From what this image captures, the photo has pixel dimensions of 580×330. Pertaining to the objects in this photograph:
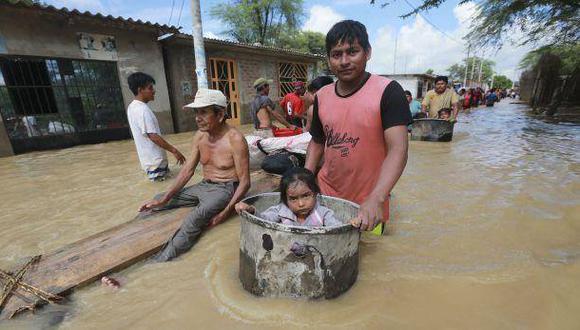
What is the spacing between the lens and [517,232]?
2.92 metres

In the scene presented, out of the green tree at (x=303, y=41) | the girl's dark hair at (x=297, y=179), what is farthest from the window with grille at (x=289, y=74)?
the girl's dark hair at (x=297, y=179)

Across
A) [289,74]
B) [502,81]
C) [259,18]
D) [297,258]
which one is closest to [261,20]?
[259,18]

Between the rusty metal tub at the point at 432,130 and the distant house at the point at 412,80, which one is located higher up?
the distant house at the point at 412,80

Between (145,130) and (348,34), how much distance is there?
3354mm

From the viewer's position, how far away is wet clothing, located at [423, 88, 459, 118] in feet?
23.7

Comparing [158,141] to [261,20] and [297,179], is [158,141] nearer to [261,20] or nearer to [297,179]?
[297,179]

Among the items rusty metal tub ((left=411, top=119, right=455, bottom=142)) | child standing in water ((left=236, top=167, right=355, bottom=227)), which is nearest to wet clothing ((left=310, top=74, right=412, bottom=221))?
child standing in water ((left=236, top=167, right=355, bottom=227))

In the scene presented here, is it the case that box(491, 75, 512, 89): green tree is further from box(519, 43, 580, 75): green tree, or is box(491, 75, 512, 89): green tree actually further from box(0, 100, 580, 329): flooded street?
box(0, 100, 580, 329): flooded street

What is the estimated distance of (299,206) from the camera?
2029 mm

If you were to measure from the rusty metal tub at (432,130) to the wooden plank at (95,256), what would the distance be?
6.47 m

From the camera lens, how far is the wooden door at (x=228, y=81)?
11.5 m

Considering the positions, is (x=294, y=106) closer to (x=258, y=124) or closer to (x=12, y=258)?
(x=258, y=124)

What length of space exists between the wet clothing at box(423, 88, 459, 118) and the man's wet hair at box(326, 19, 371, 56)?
6373mm

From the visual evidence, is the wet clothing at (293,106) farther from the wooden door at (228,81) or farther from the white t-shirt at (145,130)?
the wooden door at (228,81)
